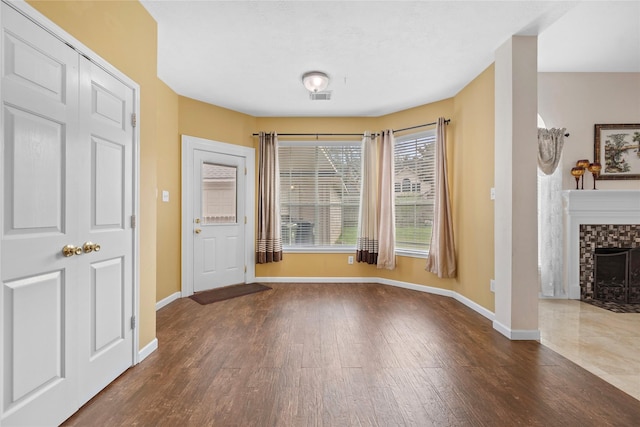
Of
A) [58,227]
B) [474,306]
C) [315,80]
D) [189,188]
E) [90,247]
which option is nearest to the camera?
[58,227]

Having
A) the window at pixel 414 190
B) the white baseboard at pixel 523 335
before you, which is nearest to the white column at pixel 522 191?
the white baseboard at pixel 523 335

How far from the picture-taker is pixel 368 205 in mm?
4590

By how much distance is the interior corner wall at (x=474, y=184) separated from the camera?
3.15m

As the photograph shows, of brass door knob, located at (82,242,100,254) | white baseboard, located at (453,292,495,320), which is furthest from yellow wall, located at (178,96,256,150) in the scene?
white baseboard, located at (453,292,495,320)

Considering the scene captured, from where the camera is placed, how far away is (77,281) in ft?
5.48

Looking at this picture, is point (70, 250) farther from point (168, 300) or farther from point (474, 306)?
point (474, 306)

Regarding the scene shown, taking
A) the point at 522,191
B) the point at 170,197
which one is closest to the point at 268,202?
the point at 170,197

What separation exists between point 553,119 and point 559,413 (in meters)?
3.64

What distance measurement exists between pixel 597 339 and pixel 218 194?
14.9ft

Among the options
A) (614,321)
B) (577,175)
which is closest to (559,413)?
(614,321)

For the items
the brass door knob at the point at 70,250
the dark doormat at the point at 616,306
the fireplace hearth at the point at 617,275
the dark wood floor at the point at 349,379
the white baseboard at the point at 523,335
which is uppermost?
the brass door knob at the point at 70,250

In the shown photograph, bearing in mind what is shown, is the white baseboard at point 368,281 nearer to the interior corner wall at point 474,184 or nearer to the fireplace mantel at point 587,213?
the interior corner wall at point 474,184

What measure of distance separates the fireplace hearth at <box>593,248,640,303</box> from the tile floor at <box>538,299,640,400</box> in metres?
0.51

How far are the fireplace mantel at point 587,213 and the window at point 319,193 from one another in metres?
2.83
